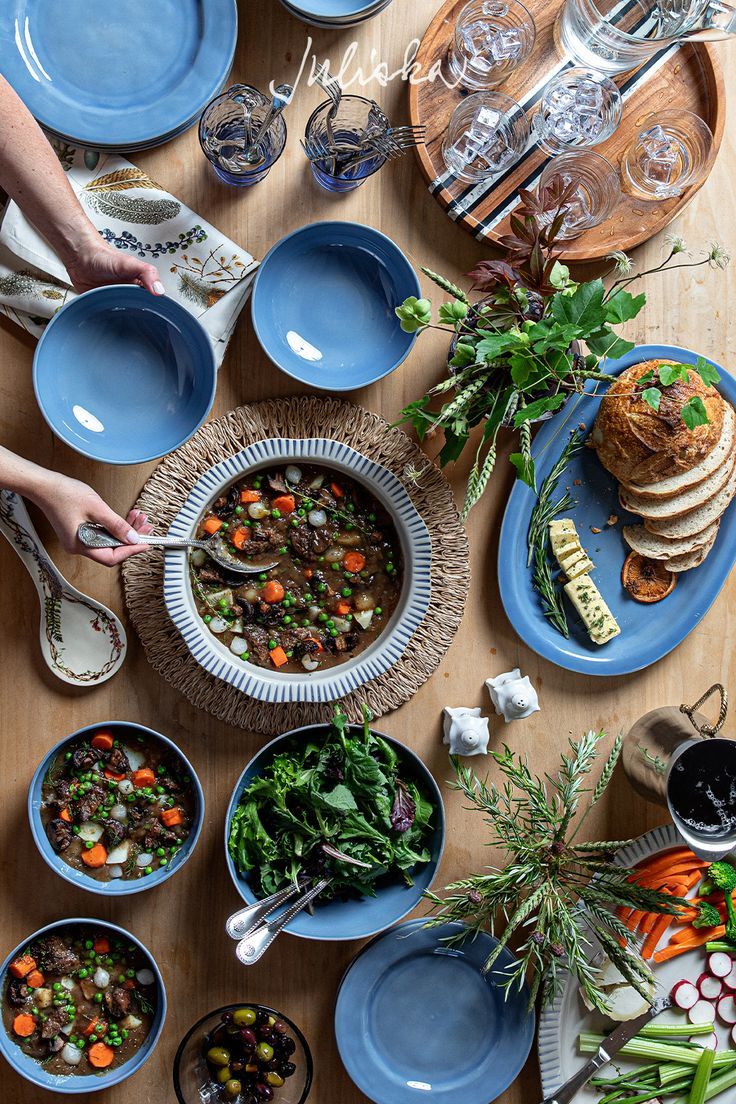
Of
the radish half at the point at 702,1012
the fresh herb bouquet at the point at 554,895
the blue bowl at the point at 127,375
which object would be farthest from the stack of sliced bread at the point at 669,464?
the radish half at the point at 702,1012

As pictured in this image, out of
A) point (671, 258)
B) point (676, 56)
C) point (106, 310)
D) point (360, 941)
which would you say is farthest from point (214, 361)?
point (360, 941)

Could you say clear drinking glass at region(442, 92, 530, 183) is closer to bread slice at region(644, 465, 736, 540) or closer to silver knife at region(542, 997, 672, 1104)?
bread slice at region(644, 465, 736, 540)

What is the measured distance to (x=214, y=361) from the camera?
1943mm

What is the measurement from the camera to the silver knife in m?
2.04

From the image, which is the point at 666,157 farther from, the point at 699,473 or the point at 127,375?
the point at 127,375

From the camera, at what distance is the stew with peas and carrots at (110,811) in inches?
78.9

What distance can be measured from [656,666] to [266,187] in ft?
5.09

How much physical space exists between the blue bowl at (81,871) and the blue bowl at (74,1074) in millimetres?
97

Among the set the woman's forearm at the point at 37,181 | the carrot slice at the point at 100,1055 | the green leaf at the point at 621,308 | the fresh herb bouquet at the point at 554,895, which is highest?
the green leaf at the point at 621,308

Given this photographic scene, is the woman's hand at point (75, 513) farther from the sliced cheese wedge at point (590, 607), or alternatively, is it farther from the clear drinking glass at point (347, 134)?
the sliced cheese wedge at point (590, 607)

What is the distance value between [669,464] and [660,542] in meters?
0.21

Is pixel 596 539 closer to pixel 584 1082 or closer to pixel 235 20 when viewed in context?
pixel 584 1082

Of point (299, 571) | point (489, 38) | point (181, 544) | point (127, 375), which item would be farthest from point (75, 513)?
point (489, 38)

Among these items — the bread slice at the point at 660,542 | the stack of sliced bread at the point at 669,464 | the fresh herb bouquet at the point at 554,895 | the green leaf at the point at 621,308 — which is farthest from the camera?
the bread slice at the point at 660,542
